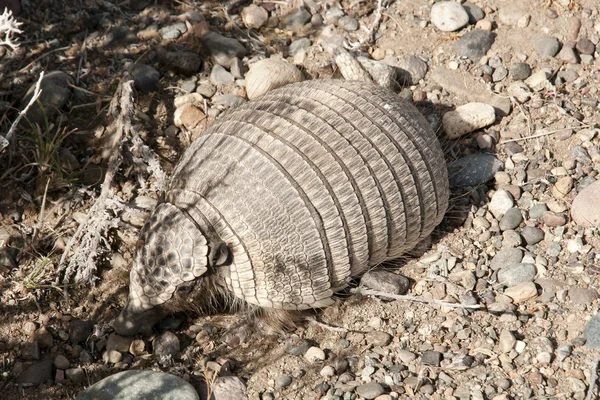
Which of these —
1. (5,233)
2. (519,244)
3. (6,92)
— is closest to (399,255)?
(519,244)

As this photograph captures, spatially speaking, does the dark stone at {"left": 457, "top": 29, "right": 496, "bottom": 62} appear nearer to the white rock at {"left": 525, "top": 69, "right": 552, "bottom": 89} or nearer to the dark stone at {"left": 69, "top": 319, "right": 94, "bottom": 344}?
the white rock at {"left": 525, "top": 69, "right": 552, "bottom": 89}

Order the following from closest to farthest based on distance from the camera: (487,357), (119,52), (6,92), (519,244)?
(487,357) → (519,244) → (6,92) → (119,52)

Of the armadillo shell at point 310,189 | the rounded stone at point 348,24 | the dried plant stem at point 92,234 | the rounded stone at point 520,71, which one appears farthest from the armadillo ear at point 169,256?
the rounded stone at point 520,71

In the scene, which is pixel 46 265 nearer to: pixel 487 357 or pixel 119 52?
pixel 119 52

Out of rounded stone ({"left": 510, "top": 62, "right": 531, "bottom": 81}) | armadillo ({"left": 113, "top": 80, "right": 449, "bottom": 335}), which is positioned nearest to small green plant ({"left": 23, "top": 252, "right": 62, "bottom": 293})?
armadillo ({"left": 113, "top": 80, "right": 449, "bottom": 335})

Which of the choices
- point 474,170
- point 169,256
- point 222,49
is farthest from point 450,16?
point 169,256

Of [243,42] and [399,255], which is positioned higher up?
[243,42]
